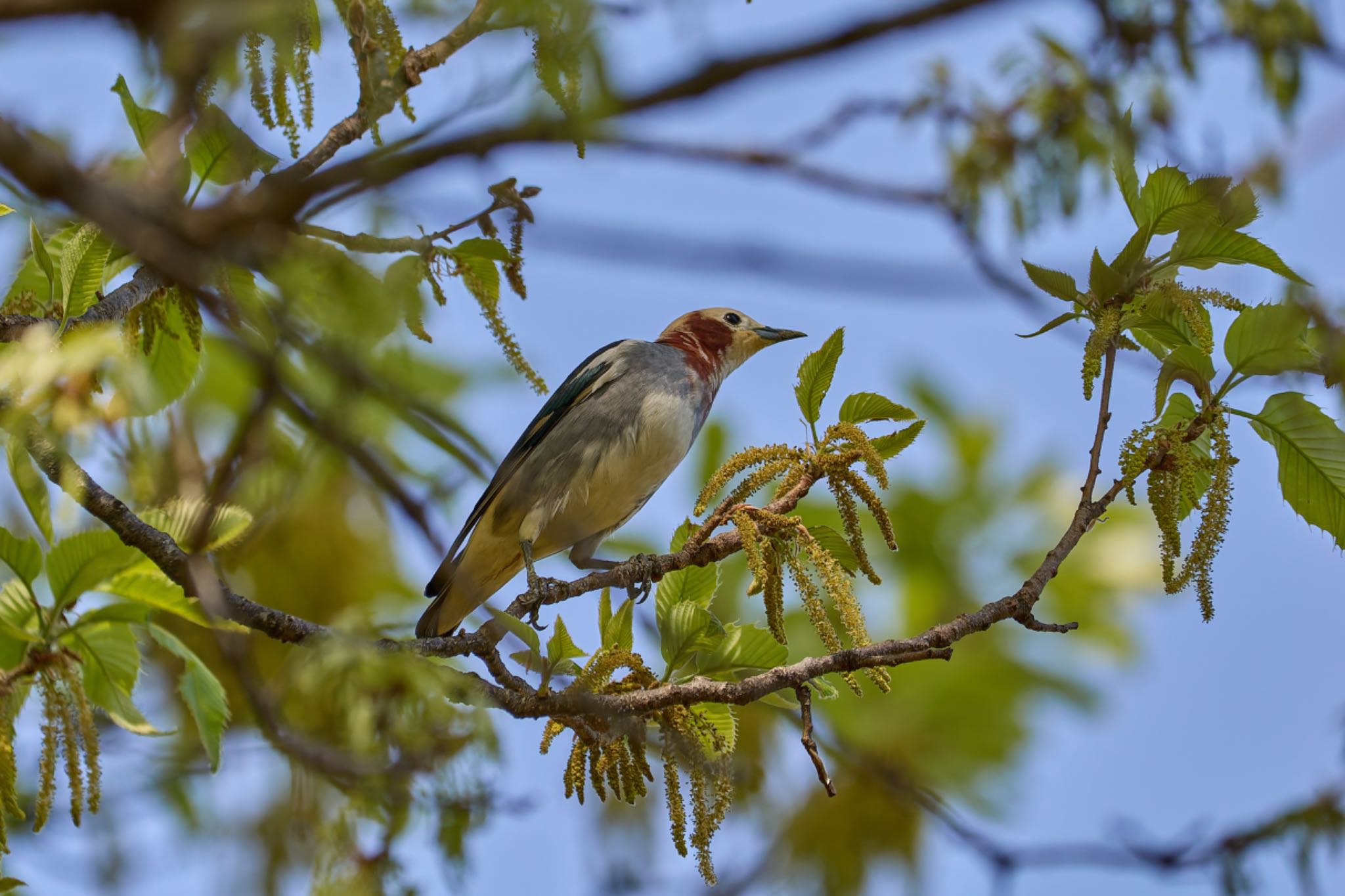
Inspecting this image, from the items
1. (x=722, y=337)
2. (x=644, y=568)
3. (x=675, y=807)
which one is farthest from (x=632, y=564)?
(x=722, y=337)

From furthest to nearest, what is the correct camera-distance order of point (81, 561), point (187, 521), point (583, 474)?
1. point (583, 474)
2. point (187, 521)
3. point (81, 561)

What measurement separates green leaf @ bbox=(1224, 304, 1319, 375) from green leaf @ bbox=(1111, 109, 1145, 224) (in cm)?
39

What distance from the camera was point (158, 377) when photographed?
4.18 metres

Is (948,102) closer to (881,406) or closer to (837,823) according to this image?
(881,406)

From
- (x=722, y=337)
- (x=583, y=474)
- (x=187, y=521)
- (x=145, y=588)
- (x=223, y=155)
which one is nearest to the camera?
(x=145, y=588)

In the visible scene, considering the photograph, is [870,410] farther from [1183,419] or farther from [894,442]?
[1183,419]

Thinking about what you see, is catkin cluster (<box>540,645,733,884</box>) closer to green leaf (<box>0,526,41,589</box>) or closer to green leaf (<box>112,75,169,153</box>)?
green leaf (<box>0,526,41,589</box>)

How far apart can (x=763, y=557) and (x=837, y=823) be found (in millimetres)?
4064

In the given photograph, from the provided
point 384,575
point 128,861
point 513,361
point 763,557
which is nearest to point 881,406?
point 763,557

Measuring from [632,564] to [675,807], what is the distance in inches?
52.5

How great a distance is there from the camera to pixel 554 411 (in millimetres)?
6363

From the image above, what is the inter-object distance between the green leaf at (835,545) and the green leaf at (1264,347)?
1.14 metres

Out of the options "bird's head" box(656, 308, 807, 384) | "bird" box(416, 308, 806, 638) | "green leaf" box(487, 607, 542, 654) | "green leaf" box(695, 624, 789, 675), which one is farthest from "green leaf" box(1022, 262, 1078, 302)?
"bird's head" box(656, 308, 807, 384)

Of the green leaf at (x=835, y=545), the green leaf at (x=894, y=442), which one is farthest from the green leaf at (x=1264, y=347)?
the green leaf at (x=835, y=545)
